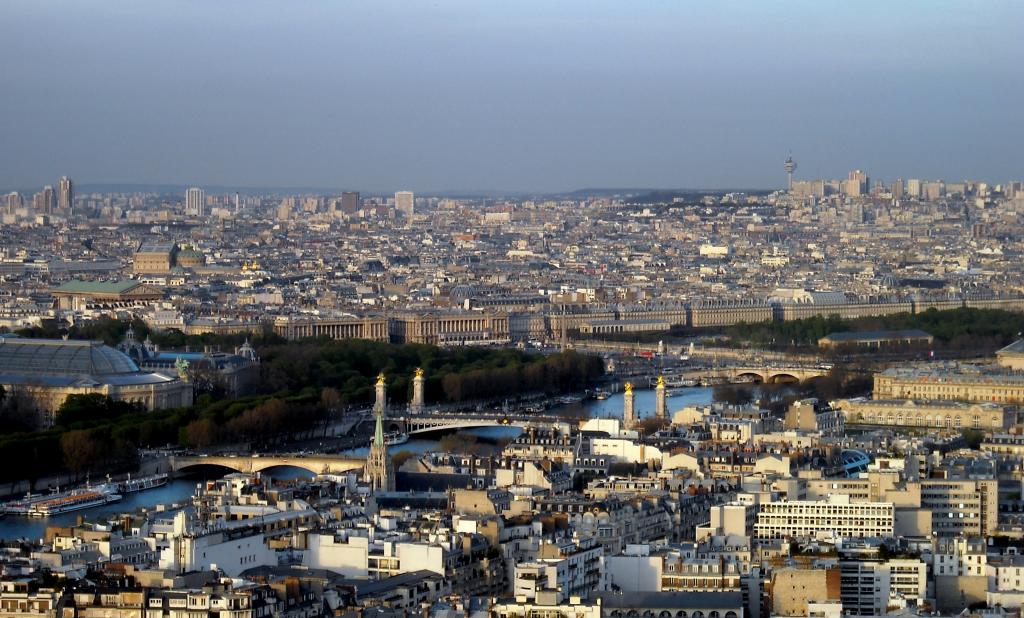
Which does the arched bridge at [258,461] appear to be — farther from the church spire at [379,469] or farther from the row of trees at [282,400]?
the church spire at [379,469]

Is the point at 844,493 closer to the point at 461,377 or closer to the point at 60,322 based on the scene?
the point at 461,377

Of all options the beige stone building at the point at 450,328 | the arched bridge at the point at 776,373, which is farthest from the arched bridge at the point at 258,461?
the beige stone building at the point at 450,328

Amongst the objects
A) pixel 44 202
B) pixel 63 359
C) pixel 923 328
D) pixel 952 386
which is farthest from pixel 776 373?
pixel 44 202

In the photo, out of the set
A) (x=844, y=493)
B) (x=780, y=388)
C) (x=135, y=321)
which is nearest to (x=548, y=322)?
(x=135, y=321)

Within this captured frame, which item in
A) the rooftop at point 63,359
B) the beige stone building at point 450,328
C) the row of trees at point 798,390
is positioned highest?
the rooftop at point 63,359

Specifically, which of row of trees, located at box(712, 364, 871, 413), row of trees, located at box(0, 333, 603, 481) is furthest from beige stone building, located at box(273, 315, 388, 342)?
row of trees, located at box(712, 364, 871, 413)

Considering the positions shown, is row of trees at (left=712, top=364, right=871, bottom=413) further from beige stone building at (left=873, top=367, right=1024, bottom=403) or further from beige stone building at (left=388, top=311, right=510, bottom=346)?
beige stone building at (left=388, top=311, right=510, bottom=346)
